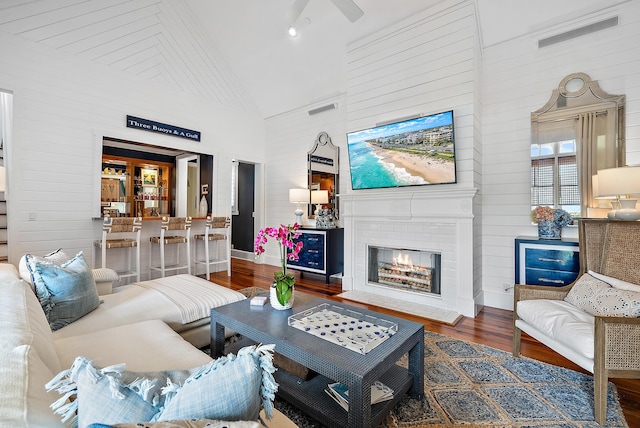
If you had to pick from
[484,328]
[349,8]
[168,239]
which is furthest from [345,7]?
[168,239]

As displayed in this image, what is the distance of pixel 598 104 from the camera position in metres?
3.23

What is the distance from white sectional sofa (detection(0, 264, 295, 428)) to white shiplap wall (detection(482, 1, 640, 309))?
370cm

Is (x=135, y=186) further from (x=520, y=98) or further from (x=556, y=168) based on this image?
(x=556, y=168)

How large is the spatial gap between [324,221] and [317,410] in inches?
152

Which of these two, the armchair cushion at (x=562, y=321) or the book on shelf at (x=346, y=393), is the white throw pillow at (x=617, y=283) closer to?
the armchair cushion at (x=562, y=321)

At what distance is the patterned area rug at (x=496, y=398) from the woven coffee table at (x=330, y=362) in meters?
0.12

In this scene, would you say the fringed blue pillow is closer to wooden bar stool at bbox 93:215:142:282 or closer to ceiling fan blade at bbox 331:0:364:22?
ceiling fan blade at bbox 331:0:364:22

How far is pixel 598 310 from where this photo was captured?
202 cm

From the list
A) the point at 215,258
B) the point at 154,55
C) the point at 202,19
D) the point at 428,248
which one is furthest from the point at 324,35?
the point at 215,258

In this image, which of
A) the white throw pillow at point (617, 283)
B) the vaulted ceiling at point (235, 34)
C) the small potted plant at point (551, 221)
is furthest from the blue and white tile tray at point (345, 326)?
the vaulted ceiling at point (235, 34)

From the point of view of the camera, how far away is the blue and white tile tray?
5.39 ft

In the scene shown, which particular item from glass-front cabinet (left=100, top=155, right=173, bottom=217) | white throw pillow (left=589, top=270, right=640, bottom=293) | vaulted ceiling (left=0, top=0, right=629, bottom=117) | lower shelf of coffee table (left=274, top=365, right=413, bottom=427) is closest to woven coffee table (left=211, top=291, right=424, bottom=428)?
lower shelf of coffee table (left=274, top=365, right=413, bottom=427)

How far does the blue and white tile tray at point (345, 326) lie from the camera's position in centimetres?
164

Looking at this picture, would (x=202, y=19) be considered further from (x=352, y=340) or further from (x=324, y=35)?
(x=352, y=340)
